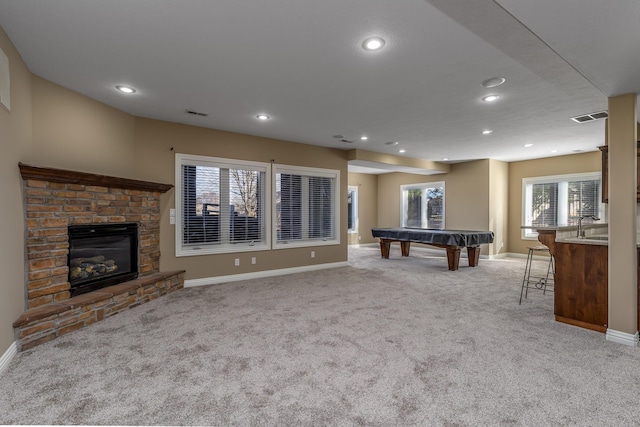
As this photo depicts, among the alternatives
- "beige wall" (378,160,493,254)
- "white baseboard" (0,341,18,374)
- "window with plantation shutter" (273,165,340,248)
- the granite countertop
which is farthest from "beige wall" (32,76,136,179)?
"beige wall" (378,160,493,254)

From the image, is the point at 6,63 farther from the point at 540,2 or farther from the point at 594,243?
the point at 594,243

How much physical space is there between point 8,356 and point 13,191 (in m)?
1.32

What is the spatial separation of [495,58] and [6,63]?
13.2 ft

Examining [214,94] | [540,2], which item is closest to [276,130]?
[214,94]

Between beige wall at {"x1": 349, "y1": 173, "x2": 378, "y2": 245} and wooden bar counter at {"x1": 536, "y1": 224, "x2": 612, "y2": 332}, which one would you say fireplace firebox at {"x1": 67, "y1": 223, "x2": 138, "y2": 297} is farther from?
beige wall at {"x1": 349, "y1": 173, "x2": 378, "y2": 245}

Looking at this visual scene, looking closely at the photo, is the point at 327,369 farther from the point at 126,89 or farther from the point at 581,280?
the point at 126,89

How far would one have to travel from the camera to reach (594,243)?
3133 millimetres

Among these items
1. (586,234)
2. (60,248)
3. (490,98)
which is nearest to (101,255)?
(60,248)

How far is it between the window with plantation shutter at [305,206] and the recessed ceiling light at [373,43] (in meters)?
3.43

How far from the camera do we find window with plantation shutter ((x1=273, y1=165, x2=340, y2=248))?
582 centimetres

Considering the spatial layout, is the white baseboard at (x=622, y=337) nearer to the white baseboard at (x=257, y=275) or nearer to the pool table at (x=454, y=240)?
the pool table at (x=454, y=240)

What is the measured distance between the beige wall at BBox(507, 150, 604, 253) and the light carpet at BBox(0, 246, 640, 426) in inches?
186

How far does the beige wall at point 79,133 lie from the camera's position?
10.3 ft

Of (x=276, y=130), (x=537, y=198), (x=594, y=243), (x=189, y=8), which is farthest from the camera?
(x=537, y=198)
